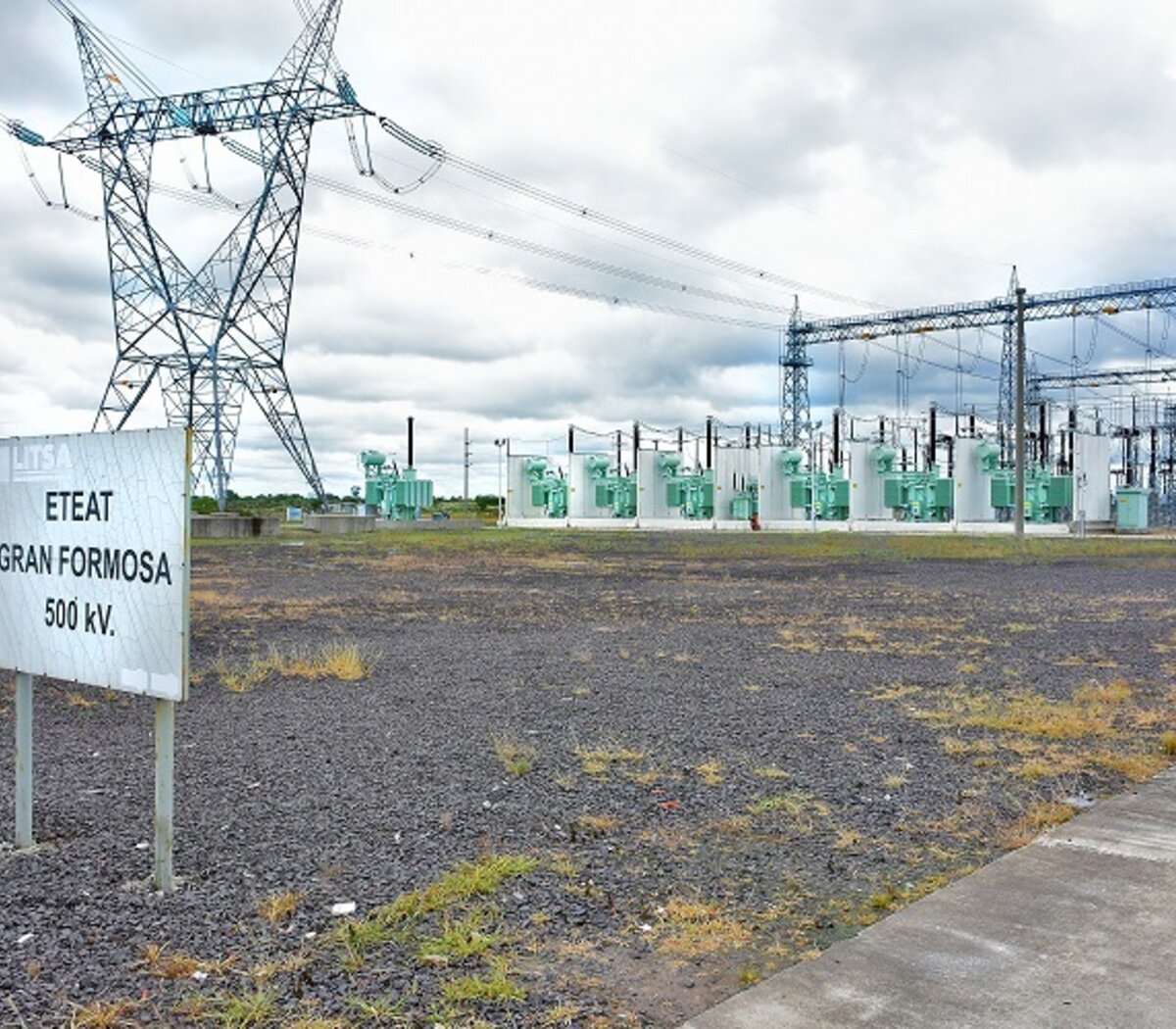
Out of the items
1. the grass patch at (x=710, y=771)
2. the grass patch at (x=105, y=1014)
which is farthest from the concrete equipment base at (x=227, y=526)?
the grass patch at (x=105, y=1014)

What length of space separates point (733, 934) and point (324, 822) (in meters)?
2.07

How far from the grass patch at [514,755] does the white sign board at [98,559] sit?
2267mm

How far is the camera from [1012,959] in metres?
3.23

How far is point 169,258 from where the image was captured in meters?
39.9

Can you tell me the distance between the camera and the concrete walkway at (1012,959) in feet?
9.52

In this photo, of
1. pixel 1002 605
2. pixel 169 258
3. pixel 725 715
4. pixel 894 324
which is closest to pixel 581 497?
pixel 894 324

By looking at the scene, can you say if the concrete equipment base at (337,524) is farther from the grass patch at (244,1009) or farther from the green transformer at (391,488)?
the grass patch at (244,1009)

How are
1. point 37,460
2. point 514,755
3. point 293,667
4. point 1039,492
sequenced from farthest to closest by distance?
point 1039,492 → point 293,667 → point 514,755 → point 37,460

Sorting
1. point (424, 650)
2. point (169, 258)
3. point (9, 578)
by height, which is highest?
point (169, 258)

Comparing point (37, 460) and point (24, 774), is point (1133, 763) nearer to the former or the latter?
point (24, 774)

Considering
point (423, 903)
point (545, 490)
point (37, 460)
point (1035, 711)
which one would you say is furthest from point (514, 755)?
point (545, 490)

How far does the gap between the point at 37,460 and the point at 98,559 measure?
63cm

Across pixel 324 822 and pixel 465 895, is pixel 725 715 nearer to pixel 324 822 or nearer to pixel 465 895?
pixel 324 822

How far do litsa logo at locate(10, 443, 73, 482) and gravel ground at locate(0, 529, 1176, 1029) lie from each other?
1519 millimetres
